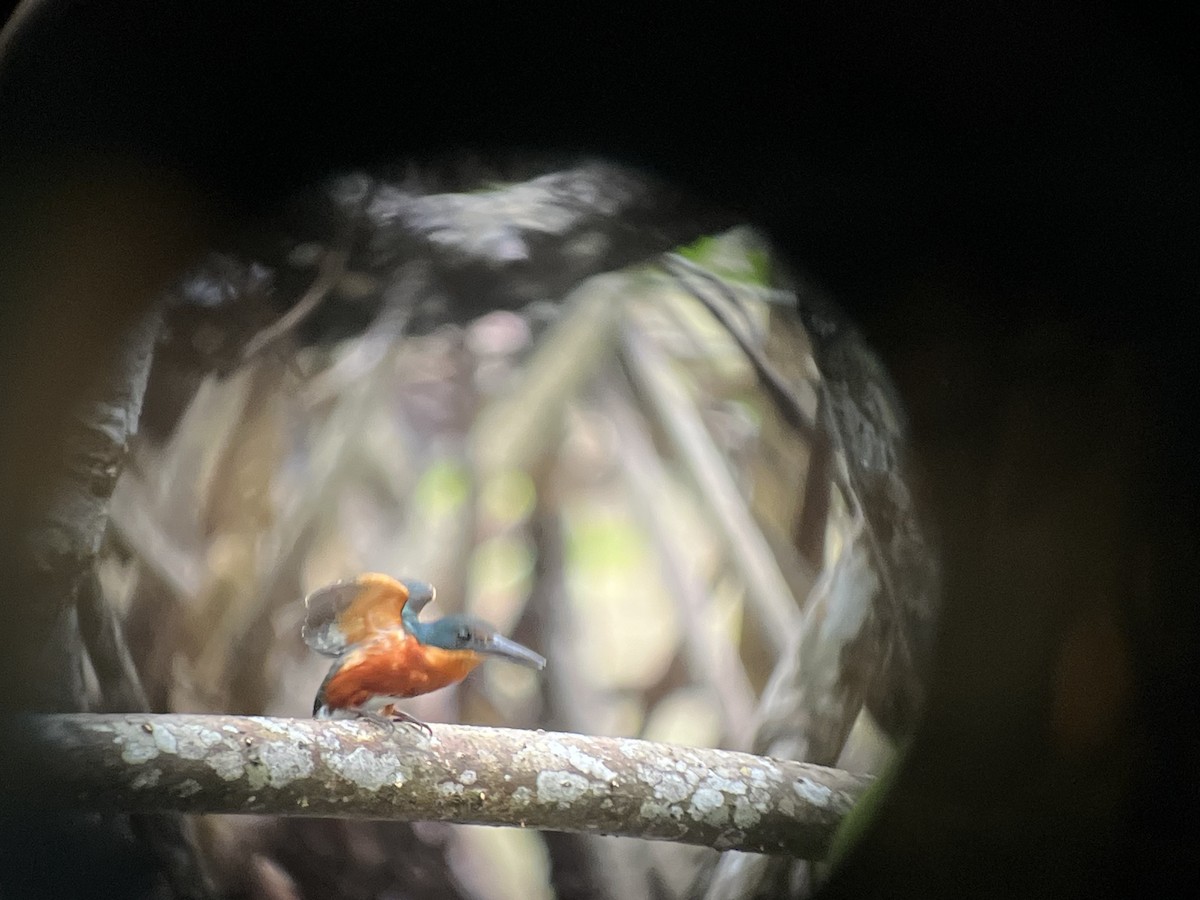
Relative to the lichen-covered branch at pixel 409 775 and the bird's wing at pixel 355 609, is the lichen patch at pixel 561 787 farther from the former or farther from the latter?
the bird's wing at pixel 355 609

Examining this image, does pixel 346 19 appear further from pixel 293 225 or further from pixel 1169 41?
pixel 1169 41

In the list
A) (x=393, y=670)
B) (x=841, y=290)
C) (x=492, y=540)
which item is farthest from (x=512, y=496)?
(x=841, y=290)

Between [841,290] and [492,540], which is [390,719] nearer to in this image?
[492,540]

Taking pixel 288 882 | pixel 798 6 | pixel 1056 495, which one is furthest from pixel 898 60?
pixel 288 882

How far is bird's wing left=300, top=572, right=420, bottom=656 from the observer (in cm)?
71

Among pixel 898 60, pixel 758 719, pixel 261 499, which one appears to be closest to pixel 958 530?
pixel 758 719

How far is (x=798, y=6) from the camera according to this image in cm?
72

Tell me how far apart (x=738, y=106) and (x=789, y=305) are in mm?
143

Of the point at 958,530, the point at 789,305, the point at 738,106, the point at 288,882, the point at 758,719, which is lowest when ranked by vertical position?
the point at 288,882

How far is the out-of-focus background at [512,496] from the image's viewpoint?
708 millimetres

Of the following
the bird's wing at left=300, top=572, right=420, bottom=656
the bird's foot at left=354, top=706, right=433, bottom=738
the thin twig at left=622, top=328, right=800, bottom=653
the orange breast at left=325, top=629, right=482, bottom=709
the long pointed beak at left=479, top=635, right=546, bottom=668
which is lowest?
the bird's foot at left=354, top=706, right=433, bottom=738

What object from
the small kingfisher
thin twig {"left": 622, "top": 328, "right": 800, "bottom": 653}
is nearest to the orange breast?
the small kingfisher

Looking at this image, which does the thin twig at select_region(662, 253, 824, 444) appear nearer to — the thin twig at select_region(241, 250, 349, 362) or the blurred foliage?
the blurred foliage

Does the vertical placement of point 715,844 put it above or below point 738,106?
below
